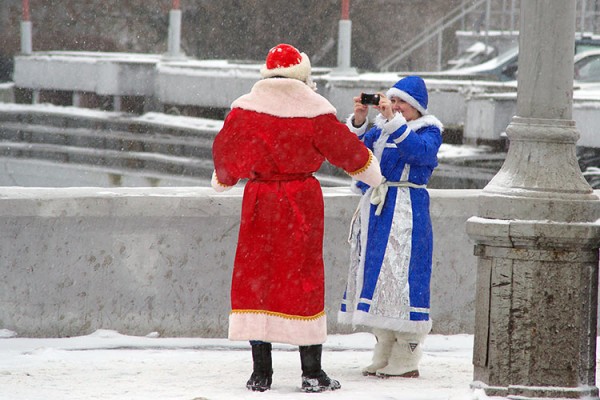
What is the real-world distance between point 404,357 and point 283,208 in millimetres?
1180

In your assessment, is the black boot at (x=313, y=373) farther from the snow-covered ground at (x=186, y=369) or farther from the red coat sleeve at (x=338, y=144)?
the red coat sleeve at (x=338, y=144)

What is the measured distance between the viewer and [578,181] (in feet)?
19.9

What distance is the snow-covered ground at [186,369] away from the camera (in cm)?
632

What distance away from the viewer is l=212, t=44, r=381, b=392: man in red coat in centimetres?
634

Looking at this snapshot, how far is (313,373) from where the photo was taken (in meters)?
6.39

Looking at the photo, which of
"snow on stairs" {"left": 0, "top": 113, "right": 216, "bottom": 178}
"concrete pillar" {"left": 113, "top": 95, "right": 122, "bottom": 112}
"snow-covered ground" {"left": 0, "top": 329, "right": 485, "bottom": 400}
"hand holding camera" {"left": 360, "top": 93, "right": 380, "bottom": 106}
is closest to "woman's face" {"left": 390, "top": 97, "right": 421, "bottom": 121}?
"hand holding camera" {"left": 360, "top": 93, "right": 380, "bottom": 106}

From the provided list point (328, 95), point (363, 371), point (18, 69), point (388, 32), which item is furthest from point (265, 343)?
point (388, 32)

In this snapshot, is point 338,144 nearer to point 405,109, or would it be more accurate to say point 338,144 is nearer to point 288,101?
point 288,101

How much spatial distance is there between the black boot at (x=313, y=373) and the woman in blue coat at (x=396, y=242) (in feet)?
1.67

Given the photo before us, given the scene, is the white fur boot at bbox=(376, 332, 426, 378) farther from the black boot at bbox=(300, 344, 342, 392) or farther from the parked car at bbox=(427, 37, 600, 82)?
the parked car at bbox=(427, 37, 600, 82)


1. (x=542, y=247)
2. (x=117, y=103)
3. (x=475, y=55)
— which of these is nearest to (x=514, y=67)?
(x=475, y=55)

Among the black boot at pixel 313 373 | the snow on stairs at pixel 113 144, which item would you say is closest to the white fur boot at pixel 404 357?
the black boot at pixel 313 373

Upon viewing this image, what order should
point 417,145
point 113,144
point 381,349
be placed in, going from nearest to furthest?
point 417,145, point 381,349, point 113,144

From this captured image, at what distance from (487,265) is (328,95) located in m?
14.0
